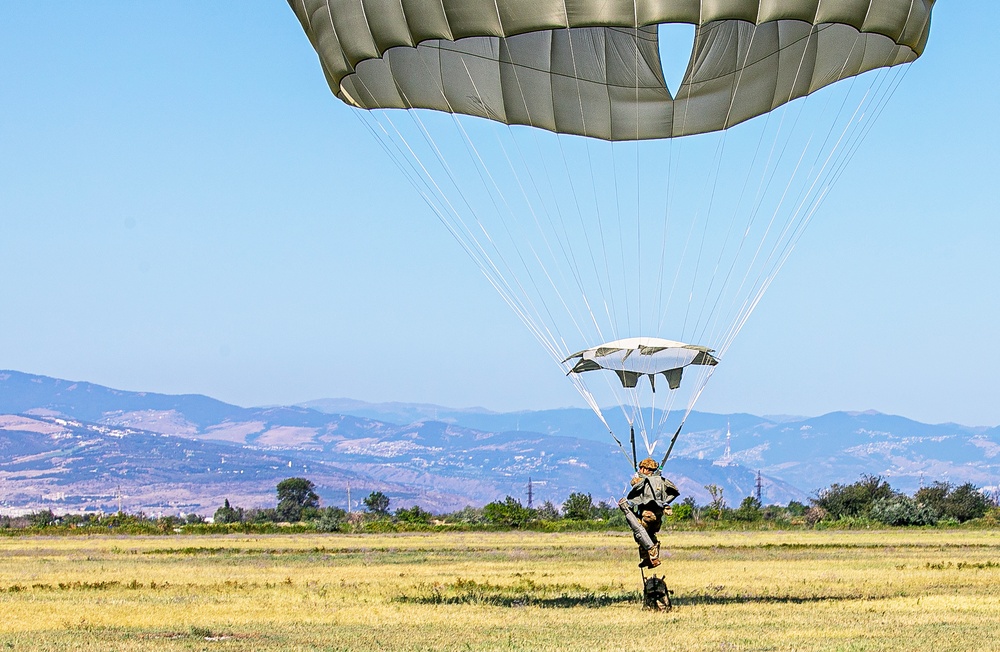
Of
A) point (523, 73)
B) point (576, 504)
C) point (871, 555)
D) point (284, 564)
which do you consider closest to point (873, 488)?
point (576, 504)

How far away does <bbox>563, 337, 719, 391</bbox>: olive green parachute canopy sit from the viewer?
19.9 meters

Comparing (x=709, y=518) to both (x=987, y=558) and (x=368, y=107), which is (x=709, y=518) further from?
(x=368, y=107)

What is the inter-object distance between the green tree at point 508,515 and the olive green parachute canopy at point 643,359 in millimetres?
44621

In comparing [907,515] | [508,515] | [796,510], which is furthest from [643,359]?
[796,510]

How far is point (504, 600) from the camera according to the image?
68.2 feet

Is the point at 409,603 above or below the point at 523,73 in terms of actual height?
below

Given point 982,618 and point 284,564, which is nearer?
point 982,618

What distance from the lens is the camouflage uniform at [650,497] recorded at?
1891 centimetres

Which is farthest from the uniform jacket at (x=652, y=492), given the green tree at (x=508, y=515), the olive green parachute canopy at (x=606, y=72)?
the green tree at (x=508, y=515)

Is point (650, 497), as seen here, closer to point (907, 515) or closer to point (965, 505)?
point (907, 515)

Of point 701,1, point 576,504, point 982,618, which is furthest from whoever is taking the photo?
point 576,504

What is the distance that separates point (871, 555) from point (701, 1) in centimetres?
2234

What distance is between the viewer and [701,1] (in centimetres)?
1658

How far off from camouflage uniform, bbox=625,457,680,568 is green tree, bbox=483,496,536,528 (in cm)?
4584
